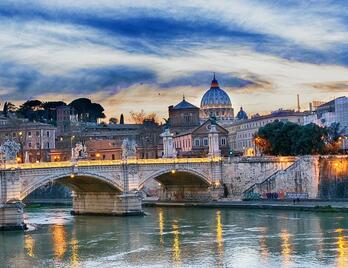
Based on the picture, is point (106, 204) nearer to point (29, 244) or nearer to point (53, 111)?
point (29, 244)

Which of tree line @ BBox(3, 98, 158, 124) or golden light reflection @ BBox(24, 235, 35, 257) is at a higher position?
tree line @ BBox(3, 98, 158, 124)

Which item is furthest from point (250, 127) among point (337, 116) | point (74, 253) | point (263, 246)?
point (74, 253)

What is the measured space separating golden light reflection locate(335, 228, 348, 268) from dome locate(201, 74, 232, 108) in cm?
7942

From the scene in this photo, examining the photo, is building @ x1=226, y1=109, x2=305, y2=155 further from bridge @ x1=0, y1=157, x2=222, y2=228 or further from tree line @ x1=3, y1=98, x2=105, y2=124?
bridge @ x1=0, y1=157, x2=222, y2=228

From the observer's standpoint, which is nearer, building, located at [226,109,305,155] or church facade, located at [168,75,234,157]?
church facade, located at [168,75,234,157]

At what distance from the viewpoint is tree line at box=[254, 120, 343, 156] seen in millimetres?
47250

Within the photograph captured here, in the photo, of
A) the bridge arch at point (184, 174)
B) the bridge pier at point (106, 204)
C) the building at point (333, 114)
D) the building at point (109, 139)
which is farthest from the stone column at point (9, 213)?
the building at point (333, 114)

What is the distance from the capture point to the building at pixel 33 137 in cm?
6550

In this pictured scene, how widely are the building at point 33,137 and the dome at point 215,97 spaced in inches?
1715

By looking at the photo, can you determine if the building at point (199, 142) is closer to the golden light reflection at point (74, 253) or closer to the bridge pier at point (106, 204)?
the bridge pier at point (106, 204)

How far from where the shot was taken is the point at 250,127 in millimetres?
79250

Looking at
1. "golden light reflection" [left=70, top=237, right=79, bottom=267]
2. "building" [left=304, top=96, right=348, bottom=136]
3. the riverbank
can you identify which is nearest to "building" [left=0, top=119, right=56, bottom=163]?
"building" [left=304, top=96, right=348, bottom=136]

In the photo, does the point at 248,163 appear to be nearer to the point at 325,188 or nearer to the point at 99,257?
the point at 325,188

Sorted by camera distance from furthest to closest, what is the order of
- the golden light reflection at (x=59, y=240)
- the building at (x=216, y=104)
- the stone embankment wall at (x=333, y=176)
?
the building at (x=216, y=104)
the stone embankment wall at (x=333, y=176)
the golden light reflection at (x=59, y=240)
